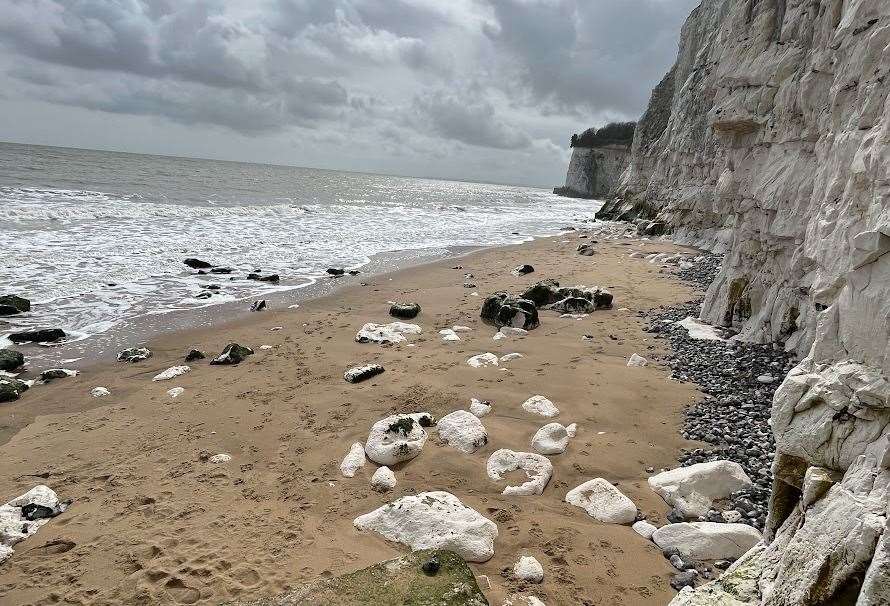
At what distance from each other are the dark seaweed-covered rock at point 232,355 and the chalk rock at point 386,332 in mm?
1932

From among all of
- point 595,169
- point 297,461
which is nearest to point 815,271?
point 297,461

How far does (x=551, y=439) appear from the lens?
5164 mm

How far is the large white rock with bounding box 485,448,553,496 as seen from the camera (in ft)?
14.6

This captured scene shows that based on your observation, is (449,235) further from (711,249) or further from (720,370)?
(720,370)

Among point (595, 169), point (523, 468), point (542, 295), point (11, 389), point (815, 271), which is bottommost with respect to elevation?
point (11, 389)

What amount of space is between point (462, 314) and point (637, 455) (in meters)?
5.94

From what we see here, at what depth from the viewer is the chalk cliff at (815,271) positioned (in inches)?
92.7

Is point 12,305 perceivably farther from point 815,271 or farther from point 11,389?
point 815,271

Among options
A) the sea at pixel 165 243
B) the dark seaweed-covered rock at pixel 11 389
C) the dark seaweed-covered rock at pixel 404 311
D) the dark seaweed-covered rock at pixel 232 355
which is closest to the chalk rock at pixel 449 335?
the dark seaweed-covered rock at pixel 404 311

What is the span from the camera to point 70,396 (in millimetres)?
6891

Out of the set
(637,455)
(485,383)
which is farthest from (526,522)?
(485,383)

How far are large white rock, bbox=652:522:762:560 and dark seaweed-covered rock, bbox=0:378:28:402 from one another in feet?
27.2

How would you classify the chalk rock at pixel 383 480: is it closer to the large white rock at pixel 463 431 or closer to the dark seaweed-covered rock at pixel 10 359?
the large white rock at pixel 463 431

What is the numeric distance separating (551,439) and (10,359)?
8.52m
